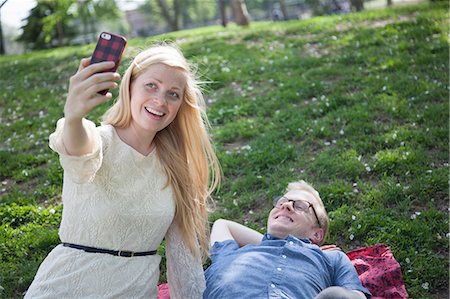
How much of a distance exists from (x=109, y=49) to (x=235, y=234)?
2.22 metres

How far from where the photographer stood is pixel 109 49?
2557mm

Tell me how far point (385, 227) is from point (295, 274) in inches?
58.5

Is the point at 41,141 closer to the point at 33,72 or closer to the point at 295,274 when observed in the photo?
the point at 33,72

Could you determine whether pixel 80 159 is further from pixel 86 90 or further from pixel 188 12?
pixel 188 12

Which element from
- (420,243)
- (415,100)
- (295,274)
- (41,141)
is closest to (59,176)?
(41,141)

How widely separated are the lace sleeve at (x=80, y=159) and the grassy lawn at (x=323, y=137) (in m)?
1.28

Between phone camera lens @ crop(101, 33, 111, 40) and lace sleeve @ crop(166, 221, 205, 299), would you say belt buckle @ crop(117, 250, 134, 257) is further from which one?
phone camera lens @ crop(101, 33, 111, 40)

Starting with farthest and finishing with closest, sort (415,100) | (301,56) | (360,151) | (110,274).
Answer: (301,56) < (415,100) < (360,151) < (110,274)

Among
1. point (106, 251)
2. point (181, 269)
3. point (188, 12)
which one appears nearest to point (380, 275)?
point (181, 269)

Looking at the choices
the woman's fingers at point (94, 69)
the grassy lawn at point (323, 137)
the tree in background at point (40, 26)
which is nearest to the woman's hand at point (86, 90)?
the woman's fingers at point (94, 69)

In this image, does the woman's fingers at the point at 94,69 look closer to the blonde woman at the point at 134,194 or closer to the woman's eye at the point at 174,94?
the blonde woman at the point at 134,194

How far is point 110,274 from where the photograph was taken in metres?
2.92

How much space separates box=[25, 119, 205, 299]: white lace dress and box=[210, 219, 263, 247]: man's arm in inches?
45.0

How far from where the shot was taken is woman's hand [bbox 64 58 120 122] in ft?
7.60
